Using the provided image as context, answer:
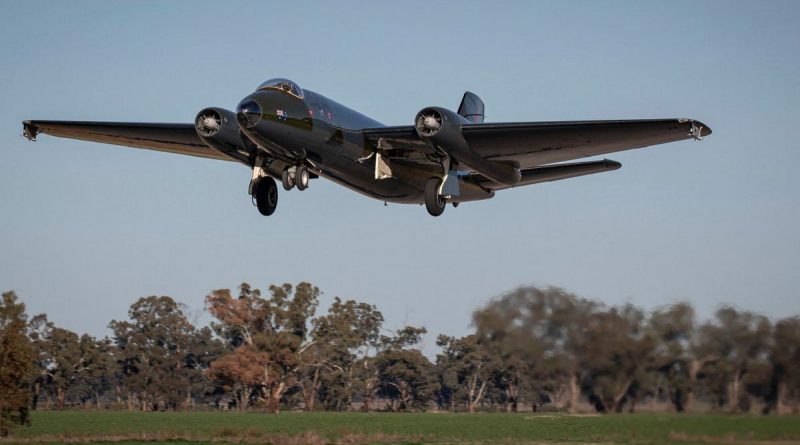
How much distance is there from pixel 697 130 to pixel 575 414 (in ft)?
25.5

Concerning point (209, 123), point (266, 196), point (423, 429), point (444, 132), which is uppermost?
point (209, 123)

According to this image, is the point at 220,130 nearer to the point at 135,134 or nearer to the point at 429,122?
the point at 429,122

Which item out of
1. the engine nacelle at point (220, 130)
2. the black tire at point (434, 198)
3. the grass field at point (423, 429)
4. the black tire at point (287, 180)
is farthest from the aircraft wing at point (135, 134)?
the grass field at point (423, 429)

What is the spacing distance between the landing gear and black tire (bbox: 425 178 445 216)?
4478 mm

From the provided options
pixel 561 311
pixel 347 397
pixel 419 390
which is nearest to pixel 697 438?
pixel 561 311

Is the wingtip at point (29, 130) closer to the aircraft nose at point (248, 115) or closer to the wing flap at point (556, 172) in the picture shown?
the aircraft nose at point (248, 115)

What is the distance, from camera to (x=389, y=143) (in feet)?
90.9

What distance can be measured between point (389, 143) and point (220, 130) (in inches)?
196

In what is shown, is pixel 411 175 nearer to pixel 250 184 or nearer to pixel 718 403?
pixel 250 184

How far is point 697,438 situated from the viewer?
67.6 feet

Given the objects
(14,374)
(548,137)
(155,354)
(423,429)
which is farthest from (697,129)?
(155,354)

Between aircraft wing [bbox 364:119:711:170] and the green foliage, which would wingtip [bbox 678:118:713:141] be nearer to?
aircraft wing [bbox 364:119:711:170]

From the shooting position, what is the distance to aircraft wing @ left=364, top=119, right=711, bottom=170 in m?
25.3

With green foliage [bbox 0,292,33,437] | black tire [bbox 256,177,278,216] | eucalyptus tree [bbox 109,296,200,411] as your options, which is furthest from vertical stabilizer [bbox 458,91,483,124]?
eucalyptus tree [bbox 109,296,200,411]
